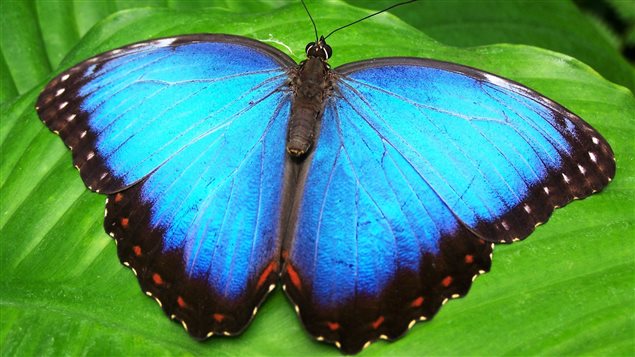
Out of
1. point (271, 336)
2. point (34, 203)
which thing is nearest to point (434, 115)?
point (271, 336)

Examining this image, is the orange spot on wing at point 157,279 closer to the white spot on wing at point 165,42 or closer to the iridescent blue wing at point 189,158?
the iridescent blue wing at point 189,158

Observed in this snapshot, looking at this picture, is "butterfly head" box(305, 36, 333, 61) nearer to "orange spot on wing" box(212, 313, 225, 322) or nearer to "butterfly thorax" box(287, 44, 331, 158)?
"butterfly thorax" box(287, 44, 331, 158)

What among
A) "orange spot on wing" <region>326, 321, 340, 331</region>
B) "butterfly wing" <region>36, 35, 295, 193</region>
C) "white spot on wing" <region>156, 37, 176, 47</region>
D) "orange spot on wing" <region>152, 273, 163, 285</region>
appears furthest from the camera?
"white spot on wing" <region>156, 37, 176, 47</region>

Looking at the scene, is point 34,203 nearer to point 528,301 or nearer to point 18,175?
point 18,175

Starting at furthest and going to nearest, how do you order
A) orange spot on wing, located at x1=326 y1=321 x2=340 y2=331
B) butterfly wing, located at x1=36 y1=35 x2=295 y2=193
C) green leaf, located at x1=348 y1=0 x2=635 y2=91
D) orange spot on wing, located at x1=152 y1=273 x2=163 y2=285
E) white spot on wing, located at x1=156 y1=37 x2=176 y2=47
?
green leaf, located at x1=348 y1=0 x2=635 y2=91
white spot on wing, located at x1=156 y1=37 x2=176 y2=47
butterfly wing, located at x1=36 y1=35 x2=295 y2=193
orange spot on wing, located at x1=152 y1=273 x2=163 y2=285
orange spot on wing, located at x1=326 y1=321 x2=340 y2=331

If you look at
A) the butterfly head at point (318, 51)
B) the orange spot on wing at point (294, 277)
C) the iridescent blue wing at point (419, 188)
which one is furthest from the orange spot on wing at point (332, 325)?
the butterfly head at point (318, 51)

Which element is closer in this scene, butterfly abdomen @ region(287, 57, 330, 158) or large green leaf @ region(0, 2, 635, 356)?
large green leaf @ region(0, 2, 635, 356)

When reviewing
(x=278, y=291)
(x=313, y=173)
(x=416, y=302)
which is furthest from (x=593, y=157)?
(x=278, y=291)

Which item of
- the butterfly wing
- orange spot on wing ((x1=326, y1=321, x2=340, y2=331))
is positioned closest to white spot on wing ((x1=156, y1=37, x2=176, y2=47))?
the butterfly wing

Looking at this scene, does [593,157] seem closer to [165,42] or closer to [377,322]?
[377,322]
